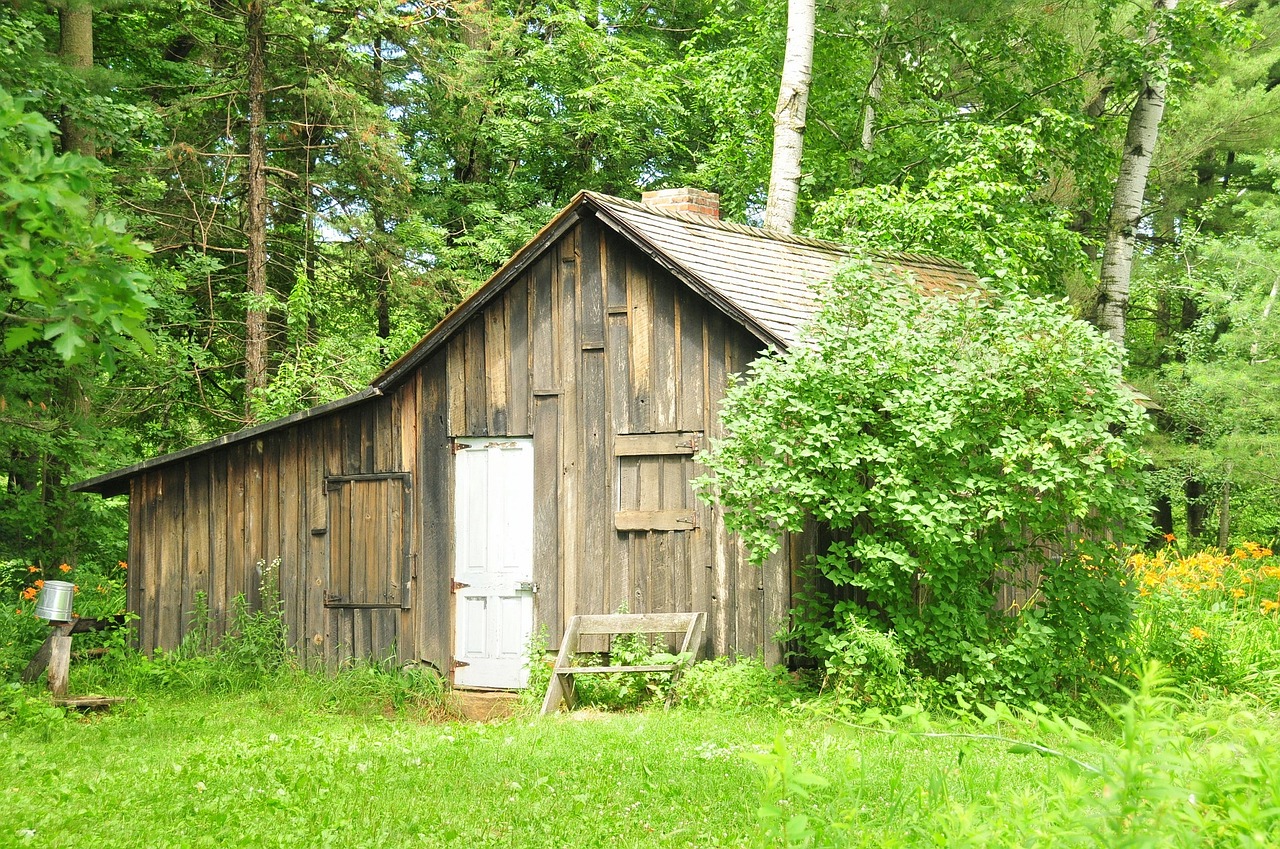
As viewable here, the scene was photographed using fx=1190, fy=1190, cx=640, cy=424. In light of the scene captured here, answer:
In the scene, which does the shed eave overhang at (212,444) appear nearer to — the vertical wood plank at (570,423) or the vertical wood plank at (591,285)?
the vertical wood plank at (570,423)

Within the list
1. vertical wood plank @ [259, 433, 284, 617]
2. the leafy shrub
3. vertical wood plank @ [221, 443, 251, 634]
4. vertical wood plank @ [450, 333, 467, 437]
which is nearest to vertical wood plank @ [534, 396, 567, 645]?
vertical wood plank @ [450, 333, 467, 437]

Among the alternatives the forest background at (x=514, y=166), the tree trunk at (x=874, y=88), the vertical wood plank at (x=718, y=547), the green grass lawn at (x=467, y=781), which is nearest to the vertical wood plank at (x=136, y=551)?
the forest background at (x=514, y=166)

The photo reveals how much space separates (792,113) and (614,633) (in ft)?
27.4

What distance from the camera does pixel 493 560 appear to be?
39.7 feet

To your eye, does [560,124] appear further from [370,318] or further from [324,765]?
[324,765]

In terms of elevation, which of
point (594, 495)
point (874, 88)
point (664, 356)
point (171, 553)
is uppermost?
point (874, 88)

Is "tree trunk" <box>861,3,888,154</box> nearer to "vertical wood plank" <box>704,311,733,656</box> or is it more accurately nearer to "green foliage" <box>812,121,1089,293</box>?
"green foliage" <box>812,121,1089,293</box>

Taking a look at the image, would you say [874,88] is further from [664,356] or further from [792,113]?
[664,356]

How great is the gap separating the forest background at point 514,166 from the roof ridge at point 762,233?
678mm

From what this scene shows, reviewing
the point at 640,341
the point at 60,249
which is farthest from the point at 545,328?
the point at 60,249

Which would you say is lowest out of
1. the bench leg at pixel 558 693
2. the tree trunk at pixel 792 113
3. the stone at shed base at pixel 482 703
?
the stone at shed base at pixel 482 703

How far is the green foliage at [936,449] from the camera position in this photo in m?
9.28

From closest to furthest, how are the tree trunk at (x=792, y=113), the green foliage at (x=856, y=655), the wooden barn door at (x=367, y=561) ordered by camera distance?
the green foliage at (x=856, y=655) → the wooden barn door at (x=367, y=561) → the tree trunk at (x=792, y=113)

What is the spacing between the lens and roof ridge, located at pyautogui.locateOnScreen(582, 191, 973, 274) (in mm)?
11848
